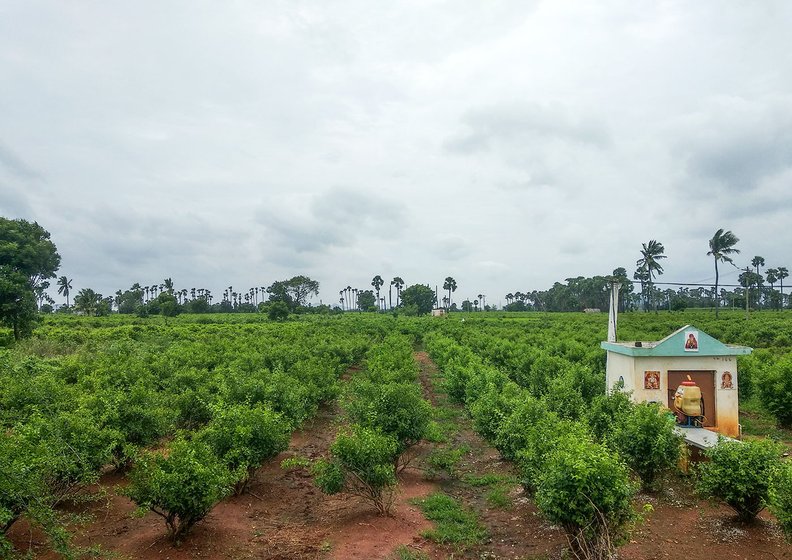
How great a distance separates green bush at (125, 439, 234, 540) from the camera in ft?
28.4

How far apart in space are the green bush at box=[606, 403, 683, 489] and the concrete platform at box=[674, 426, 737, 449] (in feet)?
4.26

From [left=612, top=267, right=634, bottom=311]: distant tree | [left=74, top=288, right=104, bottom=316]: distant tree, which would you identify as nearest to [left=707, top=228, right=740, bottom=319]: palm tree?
[left=612, top=267, right=634, bottom=311]: distant tree

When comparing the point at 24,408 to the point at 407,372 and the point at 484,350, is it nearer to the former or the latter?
the point at 407,372

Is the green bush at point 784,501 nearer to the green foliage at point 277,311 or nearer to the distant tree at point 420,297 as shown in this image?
the green foliage at point 277,311

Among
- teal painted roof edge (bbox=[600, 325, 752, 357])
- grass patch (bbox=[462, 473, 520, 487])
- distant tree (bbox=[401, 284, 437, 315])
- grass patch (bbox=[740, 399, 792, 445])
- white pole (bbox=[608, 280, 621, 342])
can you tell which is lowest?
grass patch (bbox=[462, 473, 520, 487])

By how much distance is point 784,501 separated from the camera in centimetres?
802

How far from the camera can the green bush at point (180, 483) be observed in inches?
341

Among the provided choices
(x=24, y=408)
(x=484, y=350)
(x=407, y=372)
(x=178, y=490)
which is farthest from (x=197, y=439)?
(x=484, y=350)

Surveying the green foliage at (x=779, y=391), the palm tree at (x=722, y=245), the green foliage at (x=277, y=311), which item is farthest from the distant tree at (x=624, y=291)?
the green foliage at (x=779, y=391)

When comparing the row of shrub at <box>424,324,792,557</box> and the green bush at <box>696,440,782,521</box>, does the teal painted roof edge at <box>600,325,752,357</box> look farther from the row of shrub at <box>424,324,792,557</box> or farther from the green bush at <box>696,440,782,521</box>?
the green bush at <box>696,440,782,521</box>

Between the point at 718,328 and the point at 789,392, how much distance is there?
34374mm

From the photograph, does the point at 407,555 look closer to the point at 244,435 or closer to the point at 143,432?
the point at 244,435

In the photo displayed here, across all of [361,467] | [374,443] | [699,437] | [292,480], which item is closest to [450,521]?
[361,467]

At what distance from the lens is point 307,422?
2023cm
